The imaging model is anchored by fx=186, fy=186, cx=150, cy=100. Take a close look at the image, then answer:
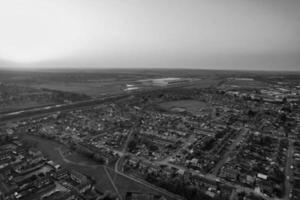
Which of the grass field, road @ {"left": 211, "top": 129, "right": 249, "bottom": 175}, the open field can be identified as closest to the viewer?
the open field

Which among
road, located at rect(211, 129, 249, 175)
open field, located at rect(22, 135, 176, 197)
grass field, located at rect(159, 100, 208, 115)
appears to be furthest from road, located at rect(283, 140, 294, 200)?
grass field, located at rect(159, 100, 208, 115)

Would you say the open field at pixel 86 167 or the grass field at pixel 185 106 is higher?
the grass field at pixel 185 106

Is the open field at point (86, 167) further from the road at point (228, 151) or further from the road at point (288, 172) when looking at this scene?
the road at point (288, 172)

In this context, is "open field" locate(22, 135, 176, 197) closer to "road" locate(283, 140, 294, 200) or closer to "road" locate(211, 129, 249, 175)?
"road" locate(211, 129, 249, 175)

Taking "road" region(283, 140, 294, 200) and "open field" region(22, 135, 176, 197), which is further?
"open field" region(22, 135, 176, 197)

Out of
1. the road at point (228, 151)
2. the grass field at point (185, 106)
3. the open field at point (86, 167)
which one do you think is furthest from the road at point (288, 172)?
the grass field at point (185, 106)

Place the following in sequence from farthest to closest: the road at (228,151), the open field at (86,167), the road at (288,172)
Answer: the road at (228,151)
the open field at (86,167)
the road at (288,172)

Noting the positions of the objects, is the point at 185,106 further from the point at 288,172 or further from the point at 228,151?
the point at 288,172
